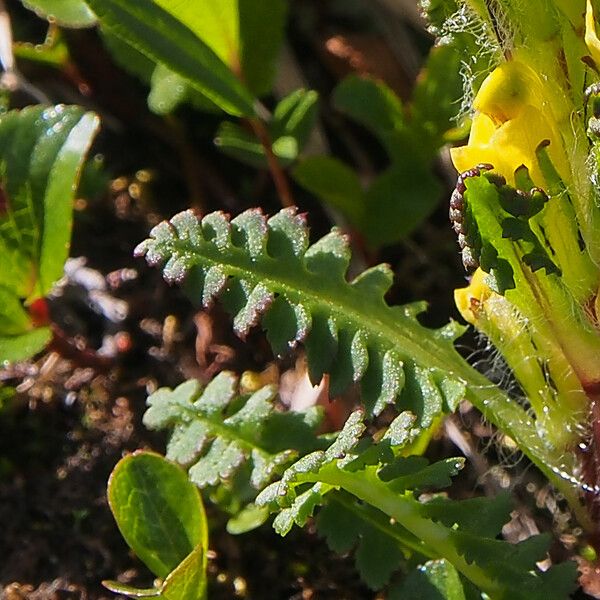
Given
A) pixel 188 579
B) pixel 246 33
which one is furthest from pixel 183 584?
pixel 246 33

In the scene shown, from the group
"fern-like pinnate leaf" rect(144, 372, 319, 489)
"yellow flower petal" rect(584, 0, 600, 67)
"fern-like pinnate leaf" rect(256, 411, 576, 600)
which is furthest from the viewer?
"fern-like pinnate leaf" rect(144, 372, 319, 489)

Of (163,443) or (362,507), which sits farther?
(163,443)

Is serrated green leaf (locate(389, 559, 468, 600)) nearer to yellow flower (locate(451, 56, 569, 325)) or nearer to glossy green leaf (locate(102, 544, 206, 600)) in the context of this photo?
glossy green leaf (locate(102, 544, 206, 600))

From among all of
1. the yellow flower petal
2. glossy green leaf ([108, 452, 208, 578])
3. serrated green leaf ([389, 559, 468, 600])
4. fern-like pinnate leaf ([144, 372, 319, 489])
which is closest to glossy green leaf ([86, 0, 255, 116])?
fern-like pinnate leaf ([144, 372, 319, 489])

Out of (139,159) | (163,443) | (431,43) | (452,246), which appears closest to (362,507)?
(163,443)

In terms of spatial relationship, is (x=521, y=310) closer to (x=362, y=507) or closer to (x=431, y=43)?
(x=362, y=507)

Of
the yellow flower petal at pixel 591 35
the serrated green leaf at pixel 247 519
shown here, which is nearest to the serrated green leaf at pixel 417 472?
the serrated green leaf at pixel 247 519

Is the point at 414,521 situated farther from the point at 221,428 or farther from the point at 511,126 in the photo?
the point at 511,126
